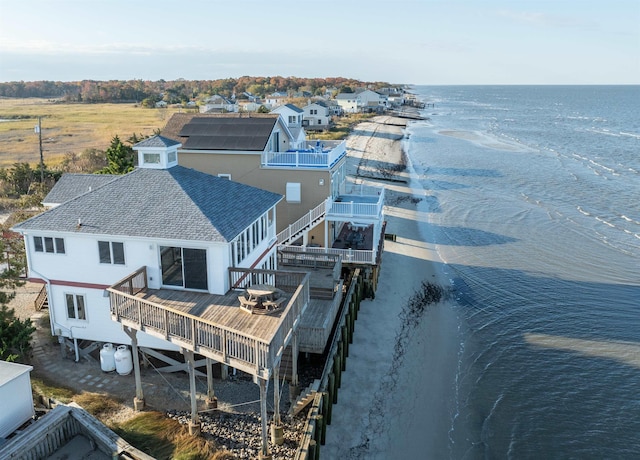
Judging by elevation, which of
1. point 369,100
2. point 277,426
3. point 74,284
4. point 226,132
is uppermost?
point 369,100

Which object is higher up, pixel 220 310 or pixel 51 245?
pixel 51 245

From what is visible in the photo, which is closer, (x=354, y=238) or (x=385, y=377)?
(x=385, y=377)

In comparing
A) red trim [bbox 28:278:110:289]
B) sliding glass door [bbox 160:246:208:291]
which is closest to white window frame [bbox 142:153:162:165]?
sliding glass door [bbox 160:246:208:291]

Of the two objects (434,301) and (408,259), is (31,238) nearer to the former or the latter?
(434,301)

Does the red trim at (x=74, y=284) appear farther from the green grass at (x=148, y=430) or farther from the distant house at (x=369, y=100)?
the distant house at (x=369, y=100)

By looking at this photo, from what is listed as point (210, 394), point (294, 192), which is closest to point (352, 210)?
point (294, 192)

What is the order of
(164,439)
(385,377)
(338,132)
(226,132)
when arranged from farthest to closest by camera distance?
1. (338,132)
2. (226,132)
3. (385,377)
4. (164,439)

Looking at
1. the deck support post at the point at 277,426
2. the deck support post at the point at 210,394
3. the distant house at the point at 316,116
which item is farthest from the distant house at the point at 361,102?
the deck support post at the point at 277,426

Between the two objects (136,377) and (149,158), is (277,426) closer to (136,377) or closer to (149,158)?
(136,377)
